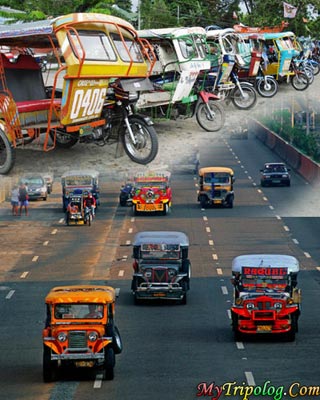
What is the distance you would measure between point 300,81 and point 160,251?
2224 inches

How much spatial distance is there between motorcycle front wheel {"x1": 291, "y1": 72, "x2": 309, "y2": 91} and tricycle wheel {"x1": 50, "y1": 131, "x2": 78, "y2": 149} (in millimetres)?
19493

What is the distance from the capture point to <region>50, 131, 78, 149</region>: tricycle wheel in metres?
14.0

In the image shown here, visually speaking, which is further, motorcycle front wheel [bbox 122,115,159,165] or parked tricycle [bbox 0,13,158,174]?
motorcycle front wheel [bbox 122,115,159,165]

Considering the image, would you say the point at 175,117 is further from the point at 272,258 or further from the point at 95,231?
the point at 95,231

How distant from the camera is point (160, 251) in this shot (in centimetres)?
9056

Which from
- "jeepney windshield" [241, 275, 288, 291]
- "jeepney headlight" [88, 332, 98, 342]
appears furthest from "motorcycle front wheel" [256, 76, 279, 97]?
"jeepney windshield" [241, 275, 288, 291]

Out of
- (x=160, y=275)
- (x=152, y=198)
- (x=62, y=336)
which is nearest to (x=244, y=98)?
(x=62, y=336)

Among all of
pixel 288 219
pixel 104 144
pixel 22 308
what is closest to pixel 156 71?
pixel 104 144

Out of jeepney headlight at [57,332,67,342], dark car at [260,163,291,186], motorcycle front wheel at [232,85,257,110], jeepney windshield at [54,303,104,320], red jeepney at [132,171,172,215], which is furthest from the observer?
A: dark car at [260,163,291,186]

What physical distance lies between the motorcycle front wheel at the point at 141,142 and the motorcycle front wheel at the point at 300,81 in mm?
19145

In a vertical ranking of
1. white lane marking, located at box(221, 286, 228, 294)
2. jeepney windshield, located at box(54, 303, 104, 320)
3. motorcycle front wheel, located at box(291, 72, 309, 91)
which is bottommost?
white lane marking, located at box(221, 286, 228, 294)

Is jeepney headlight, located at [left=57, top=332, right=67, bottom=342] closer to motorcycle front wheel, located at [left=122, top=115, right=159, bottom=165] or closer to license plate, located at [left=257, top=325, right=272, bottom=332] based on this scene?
license plate, located at [left=257, top=325, right=272, bottom=332]

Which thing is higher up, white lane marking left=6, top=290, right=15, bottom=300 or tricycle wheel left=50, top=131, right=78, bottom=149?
tricycle wheel left=50, top=131, right=78, bottom=149

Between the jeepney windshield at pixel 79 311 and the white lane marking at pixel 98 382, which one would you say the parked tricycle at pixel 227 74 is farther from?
the white lane marking at pixel 98 382
